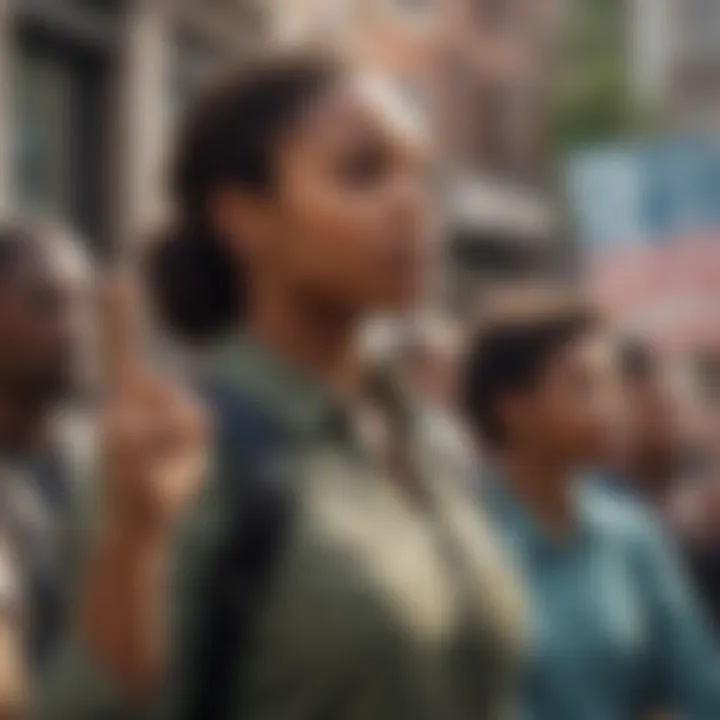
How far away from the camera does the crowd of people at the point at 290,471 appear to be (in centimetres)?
168

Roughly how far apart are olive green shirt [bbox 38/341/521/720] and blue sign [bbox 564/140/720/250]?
0.42 m

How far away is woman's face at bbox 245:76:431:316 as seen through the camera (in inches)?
70.6

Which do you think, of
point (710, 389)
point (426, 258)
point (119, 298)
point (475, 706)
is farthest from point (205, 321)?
point (710, 389)

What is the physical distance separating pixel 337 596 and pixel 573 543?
0.38 meters

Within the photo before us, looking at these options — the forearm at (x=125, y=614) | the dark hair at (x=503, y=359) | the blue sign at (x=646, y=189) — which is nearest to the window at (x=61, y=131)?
the forearm at (x=125, y=614)

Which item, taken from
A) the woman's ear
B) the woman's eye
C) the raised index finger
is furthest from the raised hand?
the woman's eye

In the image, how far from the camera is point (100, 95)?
6.29 ft

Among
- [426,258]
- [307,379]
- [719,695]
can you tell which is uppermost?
[426,258]

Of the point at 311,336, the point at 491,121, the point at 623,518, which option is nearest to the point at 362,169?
the point at 311,336

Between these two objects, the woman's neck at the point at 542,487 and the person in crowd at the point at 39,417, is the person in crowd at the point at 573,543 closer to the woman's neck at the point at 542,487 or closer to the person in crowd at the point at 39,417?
the woman's neck at the point at 542,487

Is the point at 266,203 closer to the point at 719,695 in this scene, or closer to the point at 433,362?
the point at 433,362

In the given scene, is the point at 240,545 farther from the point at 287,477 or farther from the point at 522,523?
the point at 522,523

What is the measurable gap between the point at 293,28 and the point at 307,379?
344 mm

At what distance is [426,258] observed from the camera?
1862 mm
